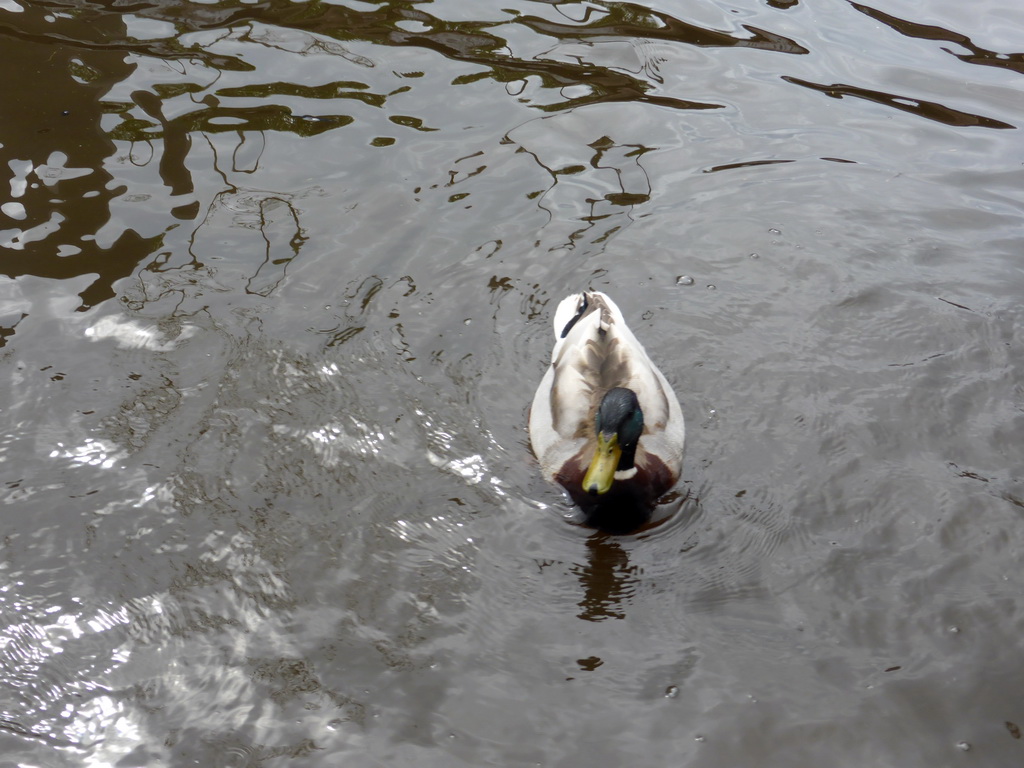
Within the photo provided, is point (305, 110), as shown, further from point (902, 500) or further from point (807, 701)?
point (807, 701)

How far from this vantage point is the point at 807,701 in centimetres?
391

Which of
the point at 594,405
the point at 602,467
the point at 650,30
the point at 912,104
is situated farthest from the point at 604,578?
the point at 650,30

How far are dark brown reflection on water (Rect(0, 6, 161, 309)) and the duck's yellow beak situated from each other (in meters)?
3.01

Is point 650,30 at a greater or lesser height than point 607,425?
greater

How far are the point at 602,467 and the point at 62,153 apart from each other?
4.47 m

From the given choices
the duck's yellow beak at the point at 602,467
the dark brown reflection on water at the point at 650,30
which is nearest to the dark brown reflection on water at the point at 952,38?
the dark brown reflection on water at the point at 650,30

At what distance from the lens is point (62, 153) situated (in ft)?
21.6

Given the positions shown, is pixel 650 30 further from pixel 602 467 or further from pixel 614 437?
pixel 602 467

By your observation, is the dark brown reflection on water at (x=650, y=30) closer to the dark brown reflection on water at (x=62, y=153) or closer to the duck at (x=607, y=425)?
the dark brown reflection on water at (x=62, y=153)

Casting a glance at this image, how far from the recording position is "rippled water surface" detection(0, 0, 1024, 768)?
12.7 feet

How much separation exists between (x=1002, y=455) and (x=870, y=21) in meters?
5.79

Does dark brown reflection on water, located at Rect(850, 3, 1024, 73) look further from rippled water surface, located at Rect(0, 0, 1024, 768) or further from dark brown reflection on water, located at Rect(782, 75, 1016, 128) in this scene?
dark brown reflection on water, located at Rect(782, 75, 1016, 128)

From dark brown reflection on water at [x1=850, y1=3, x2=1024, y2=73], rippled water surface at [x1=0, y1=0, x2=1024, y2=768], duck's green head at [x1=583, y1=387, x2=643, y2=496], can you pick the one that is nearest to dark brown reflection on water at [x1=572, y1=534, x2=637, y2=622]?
rippled water surface at [x1=0, y1=0, x2=1024, y2=768]

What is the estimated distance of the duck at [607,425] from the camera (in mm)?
4680
